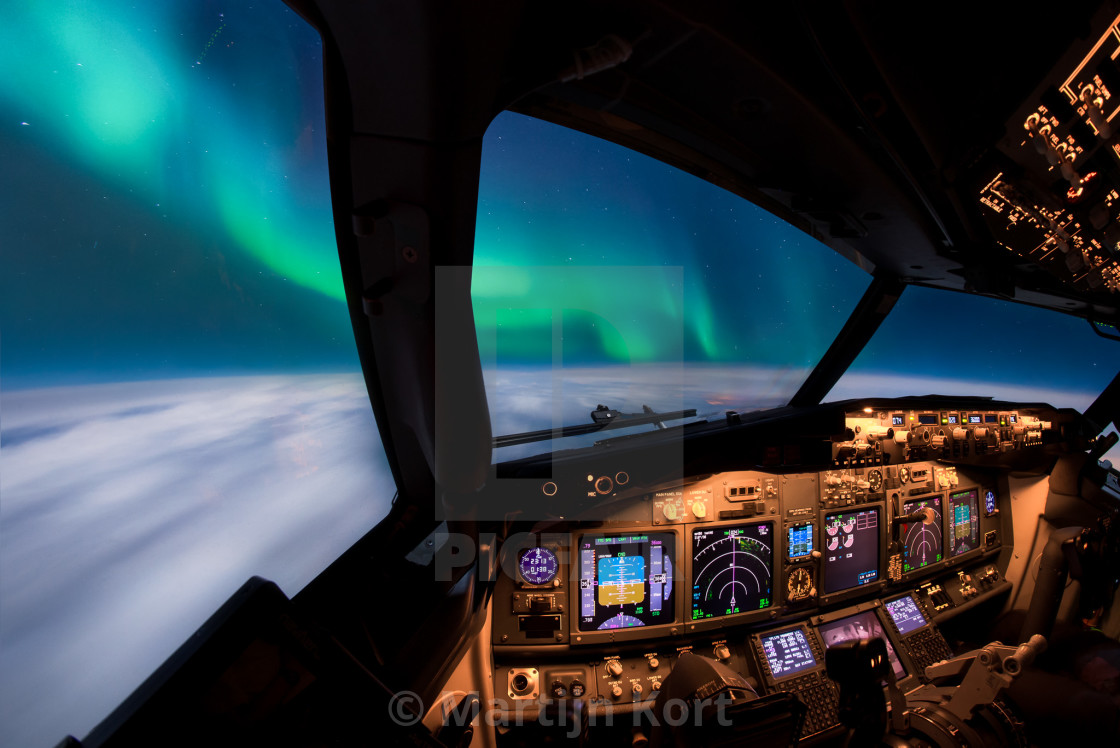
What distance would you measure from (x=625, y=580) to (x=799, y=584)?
1223 mm

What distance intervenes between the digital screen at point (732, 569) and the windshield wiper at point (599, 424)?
70 centimetres

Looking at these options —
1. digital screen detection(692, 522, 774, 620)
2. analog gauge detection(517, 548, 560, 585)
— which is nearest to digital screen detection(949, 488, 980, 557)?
digital screen detection(692, 522, 774, 620)

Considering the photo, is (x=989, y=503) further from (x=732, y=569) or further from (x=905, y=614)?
(x=732, y=569)

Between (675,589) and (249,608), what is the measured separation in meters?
2.20

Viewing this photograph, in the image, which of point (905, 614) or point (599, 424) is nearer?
point (599, 424)

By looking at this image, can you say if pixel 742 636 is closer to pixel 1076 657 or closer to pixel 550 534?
pixel 550 534

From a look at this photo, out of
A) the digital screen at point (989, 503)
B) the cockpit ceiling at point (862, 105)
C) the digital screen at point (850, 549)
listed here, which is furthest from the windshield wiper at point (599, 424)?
the digital screen at point (989, 503)

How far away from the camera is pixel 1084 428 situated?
13.6 feet

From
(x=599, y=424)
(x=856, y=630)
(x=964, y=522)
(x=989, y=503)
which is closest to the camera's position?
(x=599, y=424)

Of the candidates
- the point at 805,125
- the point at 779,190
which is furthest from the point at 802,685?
the point at 805,125

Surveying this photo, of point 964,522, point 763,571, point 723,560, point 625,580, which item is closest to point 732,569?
point 723,560

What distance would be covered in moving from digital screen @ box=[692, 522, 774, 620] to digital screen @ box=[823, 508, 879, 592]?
51 cm

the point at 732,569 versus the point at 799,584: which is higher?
the point at 732,569

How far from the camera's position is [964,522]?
12.3ft
